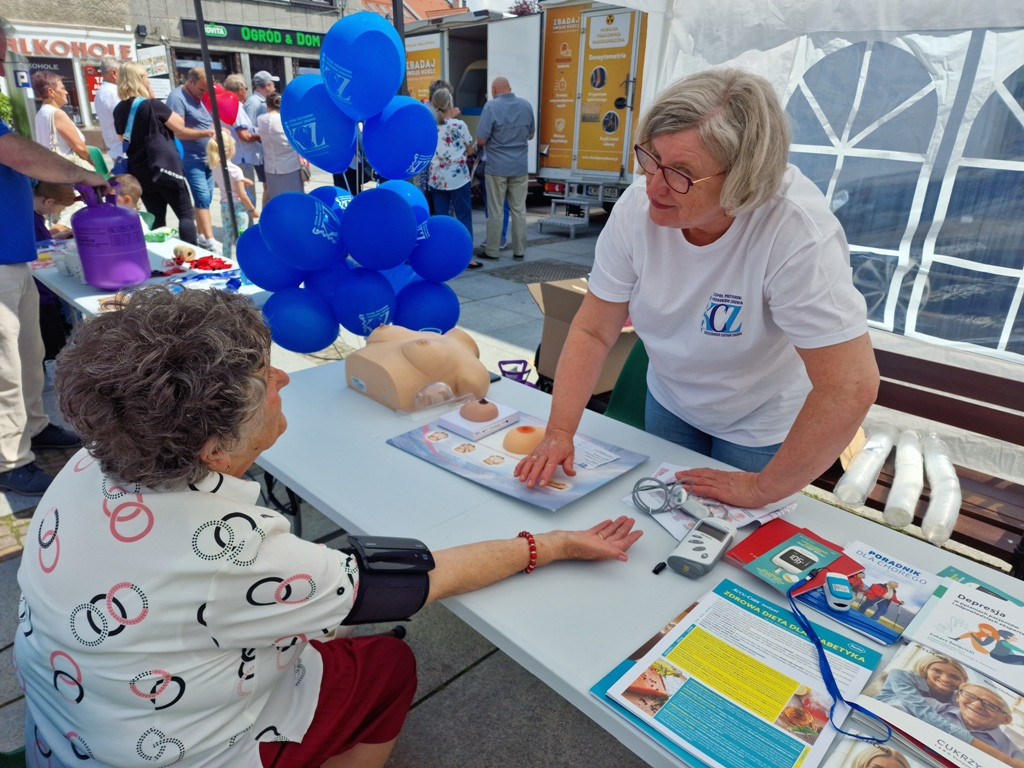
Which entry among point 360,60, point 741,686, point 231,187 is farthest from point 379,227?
point 231,187

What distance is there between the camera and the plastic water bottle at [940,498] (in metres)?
1.90

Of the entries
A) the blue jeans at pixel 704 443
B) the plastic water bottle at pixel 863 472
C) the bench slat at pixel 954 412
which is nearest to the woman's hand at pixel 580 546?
the blue jeans at pixel 704 443

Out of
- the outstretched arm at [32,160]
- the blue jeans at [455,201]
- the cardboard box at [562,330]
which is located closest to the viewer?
the outstretched arm at [32,160]

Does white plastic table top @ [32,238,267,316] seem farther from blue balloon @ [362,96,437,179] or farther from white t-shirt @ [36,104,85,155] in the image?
white t-shirt @ [36,104,85,155]

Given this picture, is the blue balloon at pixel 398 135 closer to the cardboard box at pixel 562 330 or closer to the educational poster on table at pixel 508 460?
the cardboard box at pixel 562 330

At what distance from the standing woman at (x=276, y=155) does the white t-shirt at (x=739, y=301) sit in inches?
237

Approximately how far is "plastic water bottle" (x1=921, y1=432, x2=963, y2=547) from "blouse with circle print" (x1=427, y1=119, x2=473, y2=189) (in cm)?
539

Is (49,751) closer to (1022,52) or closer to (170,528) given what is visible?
(170,528)

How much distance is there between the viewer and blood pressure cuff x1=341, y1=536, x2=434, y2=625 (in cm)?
110

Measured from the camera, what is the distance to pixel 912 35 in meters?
3.24

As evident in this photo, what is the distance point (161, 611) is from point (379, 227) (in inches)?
94.8

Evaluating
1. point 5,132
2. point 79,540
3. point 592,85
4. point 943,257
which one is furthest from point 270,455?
point 592,85

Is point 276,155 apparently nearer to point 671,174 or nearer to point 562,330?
point 562,330

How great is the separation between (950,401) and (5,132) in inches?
148
